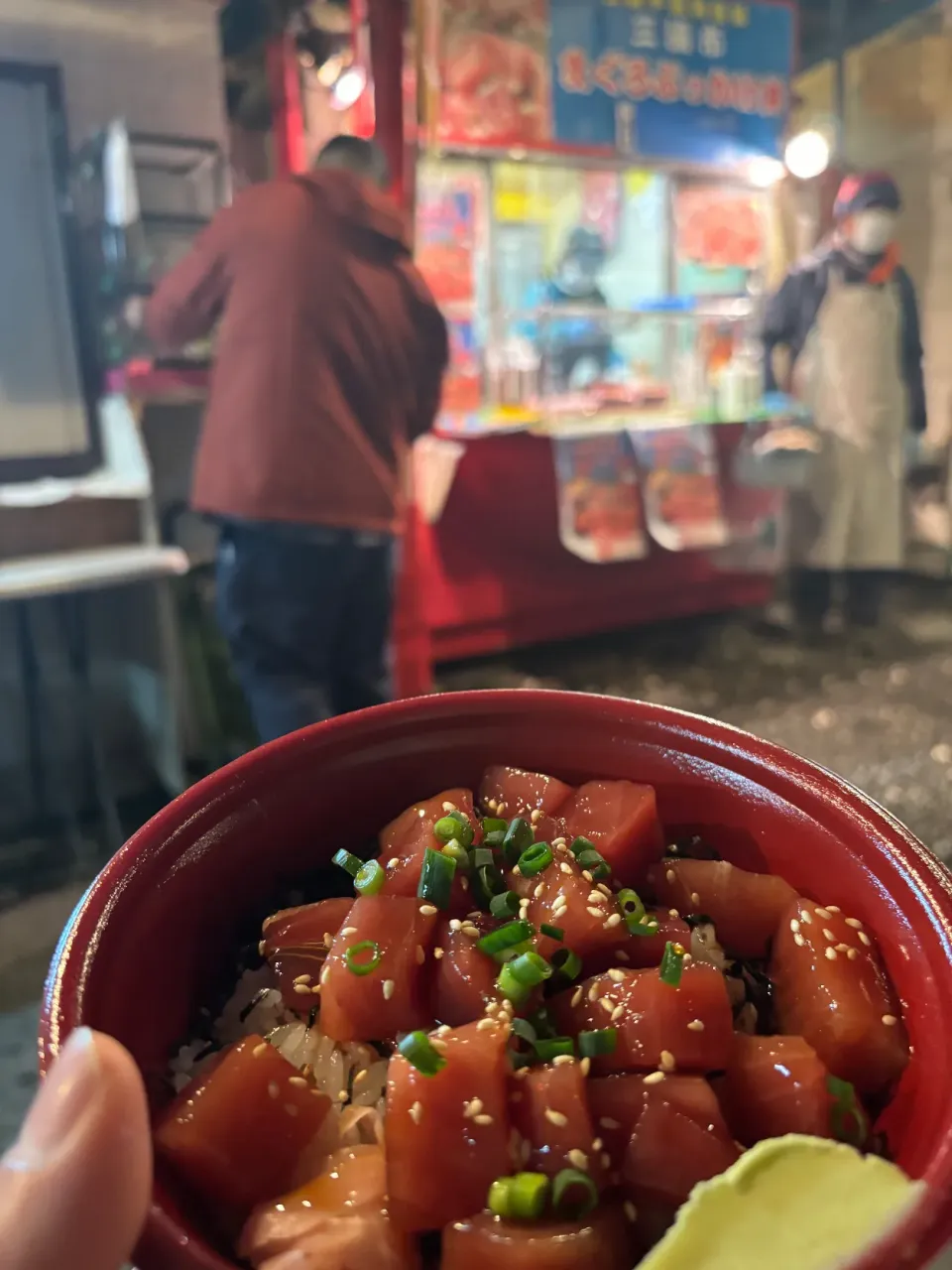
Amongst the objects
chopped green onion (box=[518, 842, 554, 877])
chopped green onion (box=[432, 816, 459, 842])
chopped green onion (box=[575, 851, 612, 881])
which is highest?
chopped green onion (box=[432, 816, 459, 842])

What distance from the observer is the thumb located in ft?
1.20

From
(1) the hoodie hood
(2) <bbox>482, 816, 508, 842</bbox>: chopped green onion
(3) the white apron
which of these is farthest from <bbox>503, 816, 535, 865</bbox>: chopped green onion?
(3) the white apron

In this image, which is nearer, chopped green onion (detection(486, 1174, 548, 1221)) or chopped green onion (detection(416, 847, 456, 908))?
chopped green onion (detection(486, 1174, 548, 1221))

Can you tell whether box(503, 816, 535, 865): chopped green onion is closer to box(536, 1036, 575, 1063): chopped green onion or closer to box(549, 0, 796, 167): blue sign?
box(536, 1036, 575, 1063): chopped green onion

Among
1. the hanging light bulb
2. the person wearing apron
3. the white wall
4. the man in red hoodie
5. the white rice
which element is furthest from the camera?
the hanging light bulb

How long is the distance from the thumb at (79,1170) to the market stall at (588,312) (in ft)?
8.85

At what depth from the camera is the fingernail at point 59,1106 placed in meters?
0.37

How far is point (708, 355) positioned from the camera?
440 cm

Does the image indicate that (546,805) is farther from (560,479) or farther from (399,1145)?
(560,479)

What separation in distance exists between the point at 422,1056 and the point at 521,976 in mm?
87

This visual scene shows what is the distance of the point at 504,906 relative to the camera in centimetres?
69

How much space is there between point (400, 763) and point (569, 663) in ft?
9.49

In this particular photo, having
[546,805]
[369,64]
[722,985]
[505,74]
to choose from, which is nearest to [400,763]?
[546,805]

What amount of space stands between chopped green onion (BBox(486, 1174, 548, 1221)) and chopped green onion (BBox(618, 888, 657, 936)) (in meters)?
0.19
